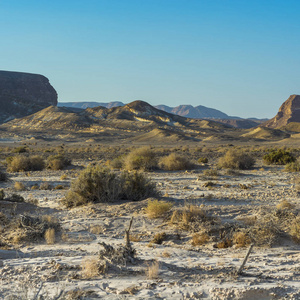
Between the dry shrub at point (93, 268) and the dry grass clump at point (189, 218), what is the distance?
10.8 ft

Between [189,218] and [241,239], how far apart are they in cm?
178

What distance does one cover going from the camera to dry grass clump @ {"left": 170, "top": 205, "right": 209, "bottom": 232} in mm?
9461

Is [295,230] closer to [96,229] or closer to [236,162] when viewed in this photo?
[96,229]

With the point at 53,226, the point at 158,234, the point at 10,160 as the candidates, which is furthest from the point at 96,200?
the point at 10,160

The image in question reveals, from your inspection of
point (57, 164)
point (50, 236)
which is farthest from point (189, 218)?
point (57, 164)

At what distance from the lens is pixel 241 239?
8383 mm

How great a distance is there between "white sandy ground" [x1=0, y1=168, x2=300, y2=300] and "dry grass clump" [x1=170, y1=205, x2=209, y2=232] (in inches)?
11.1

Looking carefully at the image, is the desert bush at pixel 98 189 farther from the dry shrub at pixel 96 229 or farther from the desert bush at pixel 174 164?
the desert bush at pixel 174 164

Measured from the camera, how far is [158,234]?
29.2ft

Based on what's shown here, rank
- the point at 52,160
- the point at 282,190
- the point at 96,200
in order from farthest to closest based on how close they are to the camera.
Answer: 1. the point at 52,160
2. the point at 282,190
3. the point at 96,200

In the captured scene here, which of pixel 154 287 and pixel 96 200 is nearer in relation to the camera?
pixel 154 287

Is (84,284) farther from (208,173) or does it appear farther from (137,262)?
(208,173)

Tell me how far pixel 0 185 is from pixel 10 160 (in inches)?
369

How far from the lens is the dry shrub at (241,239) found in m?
8.29
